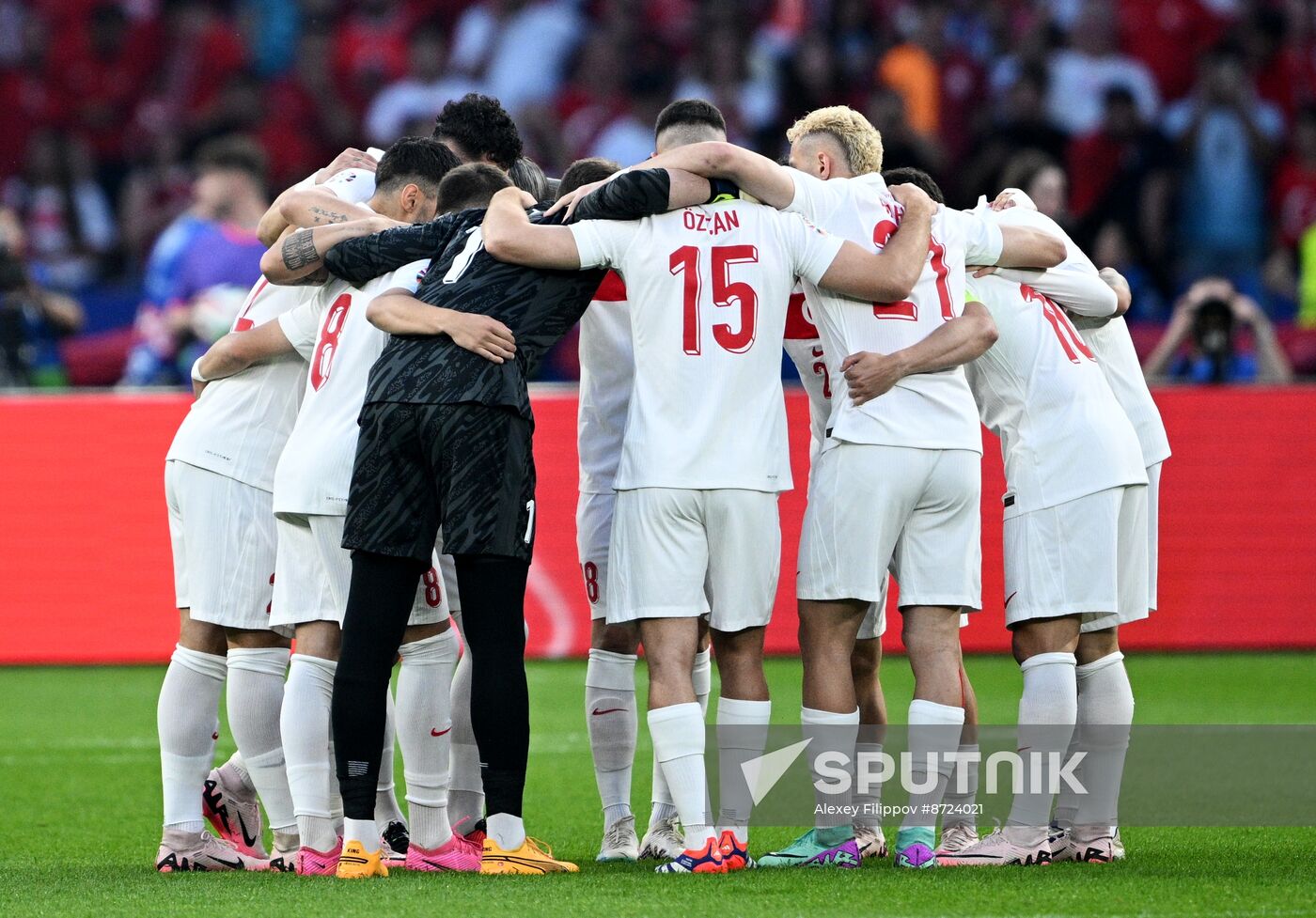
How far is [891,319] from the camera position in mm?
4883

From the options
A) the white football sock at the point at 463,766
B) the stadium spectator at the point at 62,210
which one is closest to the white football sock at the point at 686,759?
the white football sock at the point at 463,766

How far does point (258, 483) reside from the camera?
5184mm

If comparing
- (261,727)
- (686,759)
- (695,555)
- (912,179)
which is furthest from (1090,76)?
(261,727)

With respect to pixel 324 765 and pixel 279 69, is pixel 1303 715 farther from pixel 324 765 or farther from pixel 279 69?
pixel 279 69

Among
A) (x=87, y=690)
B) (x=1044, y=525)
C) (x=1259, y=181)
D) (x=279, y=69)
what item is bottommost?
(x=87, y=690)

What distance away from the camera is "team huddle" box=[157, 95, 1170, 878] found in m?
4.61

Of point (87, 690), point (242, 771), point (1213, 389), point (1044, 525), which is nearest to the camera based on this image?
point (1044, 525)

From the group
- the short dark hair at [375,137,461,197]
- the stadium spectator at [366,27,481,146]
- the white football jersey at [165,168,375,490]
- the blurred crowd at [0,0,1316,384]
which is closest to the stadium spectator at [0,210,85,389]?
the blurred crowd at [0,0,1316,384]

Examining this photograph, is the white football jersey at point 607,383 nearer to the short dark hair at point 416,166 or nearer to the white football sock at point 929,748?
the short dark hair at point 416,166

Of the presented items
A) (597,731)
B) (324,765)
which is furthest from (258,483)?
(597,731)

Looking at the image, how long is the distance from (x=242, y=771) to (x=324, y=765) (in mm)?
751

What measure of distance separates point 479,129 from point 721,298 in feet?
3.73

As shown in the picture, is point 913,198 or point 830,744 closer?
point 830,744

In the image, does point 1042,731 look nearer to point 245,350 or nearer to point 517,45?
point 245,350
